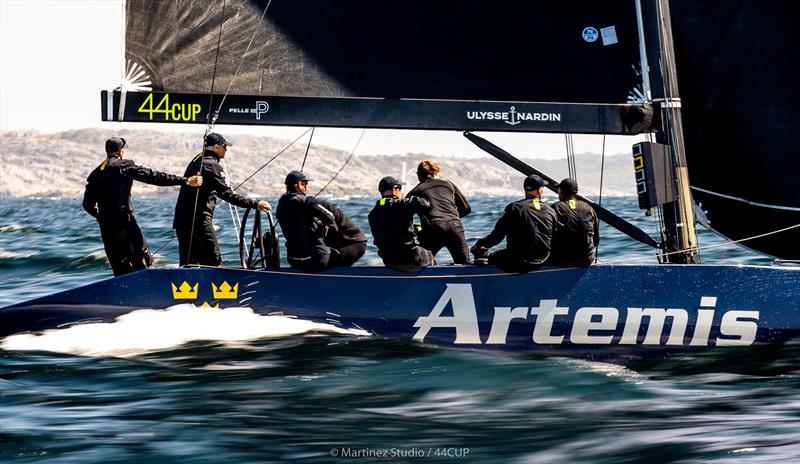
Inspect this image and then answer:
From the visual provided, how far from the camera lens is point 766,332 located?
834 cm

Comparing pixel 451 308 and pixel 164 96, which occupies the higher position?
pixel 164 96

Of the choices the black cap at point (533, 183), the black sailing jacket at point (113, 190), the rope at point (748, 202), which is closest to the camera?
the black cap at point (533, 183)

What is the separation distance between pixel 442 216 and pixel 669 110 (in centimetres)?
196

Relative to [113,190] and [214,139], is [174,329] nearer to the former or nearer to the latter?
[113,190]

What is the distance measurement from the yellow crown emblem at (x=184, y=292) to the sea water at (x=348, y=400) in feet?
0.34

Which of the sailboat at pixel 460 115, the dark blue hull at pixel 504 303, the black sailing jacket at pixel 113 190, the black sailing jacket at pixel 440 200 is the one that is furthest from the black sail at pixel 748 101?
the black sailing jacket at pixel 113 190

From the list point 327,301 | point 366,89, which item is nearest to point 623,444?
point 327,301

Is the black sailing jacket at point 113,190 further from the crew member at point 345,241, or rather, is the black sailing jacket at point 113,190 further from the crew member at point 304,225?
the crew member at point 345,241

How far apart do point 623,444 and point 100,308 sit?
4584 mm

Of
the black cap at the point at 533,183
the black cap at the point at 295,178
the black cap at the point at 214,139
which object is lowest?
the black cap at the point at 533,183

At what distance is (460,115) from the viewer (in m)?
8.68

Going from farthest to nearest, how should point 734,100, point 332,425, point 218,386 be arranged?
point 734,100 < point 218,386 < point 332,425

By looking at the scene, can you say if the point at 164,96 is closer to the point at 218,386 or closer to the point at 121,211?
the point at 121,211

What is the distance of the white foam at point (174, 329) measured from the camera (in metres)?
8.72
